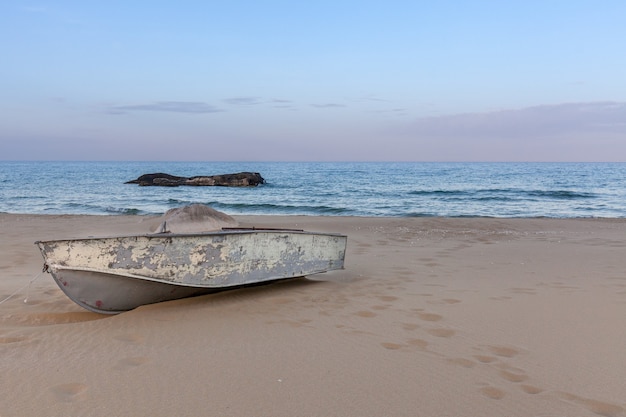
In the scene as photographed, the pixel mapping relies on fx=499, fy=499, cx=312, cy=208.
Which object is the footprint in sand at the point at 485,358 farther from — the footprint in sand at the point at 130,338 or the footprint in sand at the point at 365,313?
the footprint in sand at the point at 130,338

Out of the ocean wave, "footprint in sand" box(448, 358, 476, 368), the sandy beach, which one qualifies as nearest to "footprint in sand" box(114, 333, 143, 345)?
the sandy beach

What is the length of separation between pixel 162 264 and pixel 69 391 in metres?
1.95

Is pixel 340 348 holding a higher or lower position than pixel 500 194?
lower

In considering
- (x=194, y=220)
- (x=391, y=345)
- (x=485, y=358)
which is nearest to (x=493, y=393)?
(x=485, y=358)

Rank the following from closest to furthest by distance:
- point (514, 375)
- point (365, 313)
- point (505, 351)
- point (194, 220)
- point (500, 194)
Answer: point (514, 375) < point (505, 351) < point (365, 313) < point (194, 220) < point (500, 194)

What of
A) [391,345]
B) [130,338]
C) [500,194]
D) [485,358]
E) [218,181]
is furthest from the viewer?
[218,181]

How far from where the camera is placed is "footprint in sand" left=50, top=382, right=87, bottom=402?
3.05 metres

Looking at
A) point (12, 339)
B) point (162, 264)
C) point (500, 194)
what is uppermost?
point (162, 264)

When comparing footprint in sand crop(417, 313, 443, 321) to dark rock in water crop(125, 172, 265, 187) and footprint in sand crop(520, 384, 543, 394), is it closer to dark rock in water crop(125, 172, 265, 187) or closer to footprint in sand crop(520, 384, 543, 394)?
footprint in sand crop(520, 384, 543, 394)

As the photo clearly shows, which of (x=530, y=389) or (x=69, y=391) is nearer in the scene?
(x=69, y=391)

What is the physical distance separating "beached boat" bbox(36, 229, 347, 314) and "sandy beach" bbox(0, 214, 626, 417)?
193mm

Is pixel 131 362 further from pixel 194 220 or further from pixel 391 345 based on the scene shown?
pixel 194 220

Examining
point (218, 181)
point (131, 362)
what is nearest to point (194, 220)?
point (131, 362)

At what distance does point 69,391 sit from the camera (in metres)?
3.15
